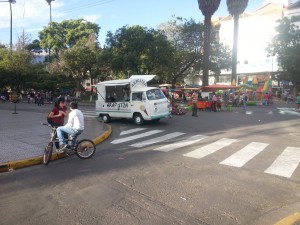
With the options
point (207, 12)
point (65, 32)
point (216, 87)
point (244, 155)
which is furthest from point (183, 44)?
point (244, 155)

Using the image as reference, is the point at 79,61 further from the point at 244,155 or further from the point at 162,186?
the point at 162,186

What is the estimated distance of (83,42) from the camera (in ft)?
149

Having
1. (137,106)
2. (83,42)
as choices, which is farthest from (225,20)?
(137,106)

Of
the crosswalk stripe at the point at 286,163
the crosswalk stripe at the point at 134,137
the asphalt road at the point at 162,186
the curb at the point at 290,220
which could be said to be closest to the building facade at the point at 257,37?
the crosswalk stripe at the point at 134,137

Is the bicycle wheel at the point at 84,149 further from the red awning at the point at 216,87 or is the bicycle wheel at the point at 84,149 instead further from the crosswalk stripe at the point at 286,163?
the red awning at the point at 216,87

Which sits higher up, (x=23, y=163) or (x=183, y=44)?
(x=183, y=44)

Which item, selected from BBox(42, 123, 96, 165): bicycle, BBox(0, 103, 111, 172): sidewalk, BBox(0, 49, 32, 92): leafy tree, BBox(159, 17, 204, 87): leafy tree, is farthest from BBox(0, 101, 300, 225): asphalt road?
BBox(0, 49, 32, 92): leafy tree

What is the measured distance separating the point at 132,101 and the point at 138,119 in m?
1.02

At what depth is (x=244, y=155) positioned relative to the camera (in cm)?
849

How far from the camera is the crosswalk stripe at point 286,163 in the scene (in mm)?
6812

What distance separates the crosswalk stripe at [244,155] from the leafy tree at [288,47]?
3438 centimetres

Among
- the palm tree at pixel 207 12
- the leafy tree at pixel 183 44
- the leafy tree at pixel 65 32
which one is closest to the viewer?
the palm tree at pixel 207 12

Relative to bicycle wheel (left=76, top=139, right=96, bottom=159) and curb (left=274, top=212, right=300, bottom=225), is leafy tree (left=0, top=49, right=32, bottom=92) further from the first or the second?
curb (left=274, top=212, right=300, bottom=225)

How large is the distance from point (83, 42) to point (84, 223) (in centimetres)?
4406
